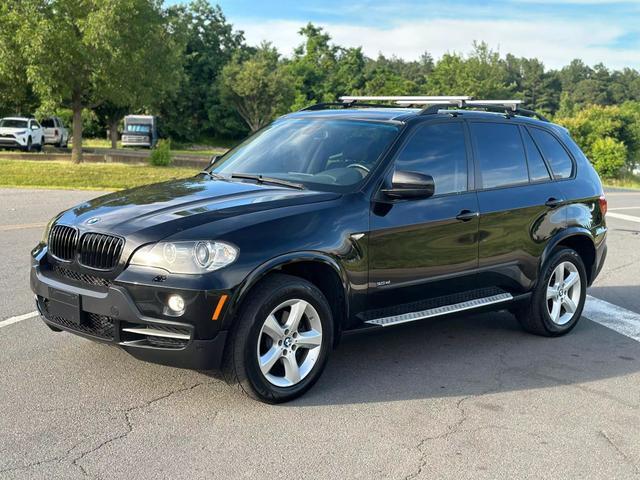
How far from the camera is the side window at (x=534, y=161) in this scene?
628cm

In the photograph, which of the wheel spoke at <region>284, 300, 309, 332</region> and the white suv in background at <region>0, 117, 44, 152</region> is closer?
the wheel spoke at <region>284, 300, 309, 332</region>

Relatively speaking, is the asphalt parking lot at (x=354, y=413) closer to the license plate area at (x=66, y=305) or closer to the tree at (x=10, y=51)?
the license plate area at (x=66, y=305)

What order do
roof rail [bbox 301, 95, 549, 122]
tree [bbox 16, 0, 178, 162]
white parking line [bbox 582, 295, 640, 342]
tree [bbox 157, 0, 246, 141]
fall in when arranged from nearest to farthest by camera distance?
roof rail [bbox 301, 95, 549, 122] → white parking line [bbox 582, 295, 640, 342] → tree [bbox 16, 0, 178, 162] → tree [bbox 157, 0, 246, 141]

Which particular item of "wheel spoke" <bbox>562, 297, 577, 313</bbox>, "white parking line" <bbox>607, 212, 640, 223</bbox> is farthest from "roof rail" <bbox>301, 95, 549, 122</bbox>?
"white parking line" <bbox>607, 212, 640, 223</bbox>

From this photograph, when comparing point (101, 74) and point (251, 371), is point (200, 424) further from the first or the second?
point (101, 74)

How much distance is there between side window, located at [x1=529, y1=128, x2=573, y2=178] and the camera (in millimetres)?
6477

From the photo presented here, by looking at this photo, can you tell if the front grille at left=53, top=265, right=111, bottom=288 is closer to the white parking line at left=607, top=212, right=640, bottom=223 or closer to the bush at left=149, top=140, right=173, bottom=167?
the white parking line at left=607, top=212, right=640, bottom=223

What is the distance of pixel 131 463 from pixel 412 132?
119 inches

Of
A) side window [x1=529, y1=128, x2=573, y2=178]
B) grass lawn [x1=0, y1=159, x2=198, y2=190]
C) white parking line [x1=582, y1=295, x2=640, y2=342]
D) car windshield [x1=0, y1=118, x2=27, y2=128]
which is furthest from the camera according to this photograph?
car windshield [x1=0, y1=118, x2=27, y2=128]

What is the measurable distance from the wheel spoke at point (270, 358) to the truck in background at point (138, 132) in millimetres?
52752

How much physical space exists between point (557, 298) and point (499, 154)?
1.38 m

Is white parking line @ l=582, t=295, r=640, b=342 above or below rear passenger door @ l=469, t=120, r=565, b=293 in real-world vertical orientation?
below

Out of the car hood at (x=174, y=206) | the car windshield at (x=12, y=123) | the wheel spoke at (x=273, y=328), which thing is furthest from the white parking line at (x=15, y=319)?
the car windshield at (x=12, y=123)

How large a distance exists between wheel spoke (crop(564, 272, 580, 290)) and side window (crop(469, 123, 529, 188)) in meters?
0.98
